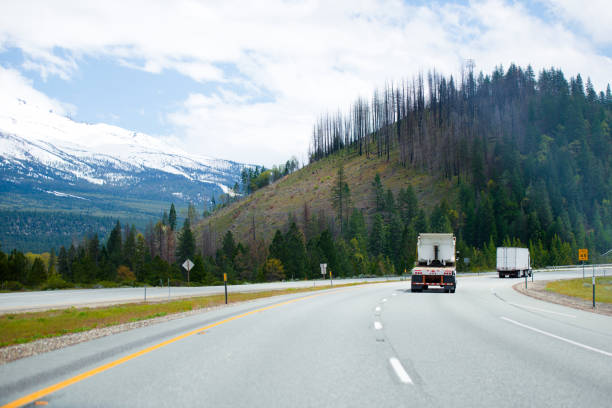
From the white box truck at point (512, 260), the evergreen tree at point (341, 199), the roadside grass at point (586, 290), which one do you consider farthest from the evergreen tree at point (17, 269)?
the roadside grass at point (586, 290)

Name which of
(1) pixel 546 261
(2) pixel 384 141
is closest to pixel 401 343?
(1) pixel 546 261

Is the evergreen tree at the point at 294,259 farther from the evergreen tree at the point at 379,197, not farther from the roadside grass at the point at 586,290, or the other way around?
the roadside grass at the point at 586,290

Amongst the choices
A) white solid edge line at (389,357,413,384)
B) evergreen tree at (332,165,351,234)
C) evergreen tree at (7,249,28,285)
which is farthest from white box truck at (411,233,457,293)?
evergreen tree at (332,165,351,234)

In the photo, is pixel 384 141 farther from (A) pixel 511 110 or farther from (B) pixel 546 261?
(B) pixel 546 261

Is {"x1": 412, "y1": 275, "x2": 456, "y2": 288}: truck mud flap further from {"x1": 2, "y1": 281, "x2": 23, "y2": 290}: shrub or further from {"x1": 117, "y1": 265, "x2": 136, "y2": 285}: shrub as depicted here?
{"x1": 117, "y1": 265, "x2": 136, "y2": 285}: shrub

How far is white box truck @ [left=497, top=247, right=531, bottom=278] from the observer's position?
62.6 meters

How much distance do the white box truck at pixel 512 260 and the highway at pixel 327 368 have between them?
51082mm

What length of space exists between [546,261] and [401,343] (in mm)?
103048

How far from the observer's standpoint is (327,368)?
825 cm

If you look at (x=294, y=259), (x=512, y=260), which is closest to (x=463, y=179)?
(x=294, y=259)

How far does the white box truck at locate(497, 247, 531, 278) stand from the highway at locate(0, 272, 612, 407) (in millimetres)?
51082

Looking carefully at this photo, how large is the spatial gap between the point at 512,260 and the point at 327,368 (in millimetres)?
59474

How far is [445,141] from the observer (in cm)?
15125

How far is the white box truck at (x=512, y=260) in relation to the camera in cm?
6259
